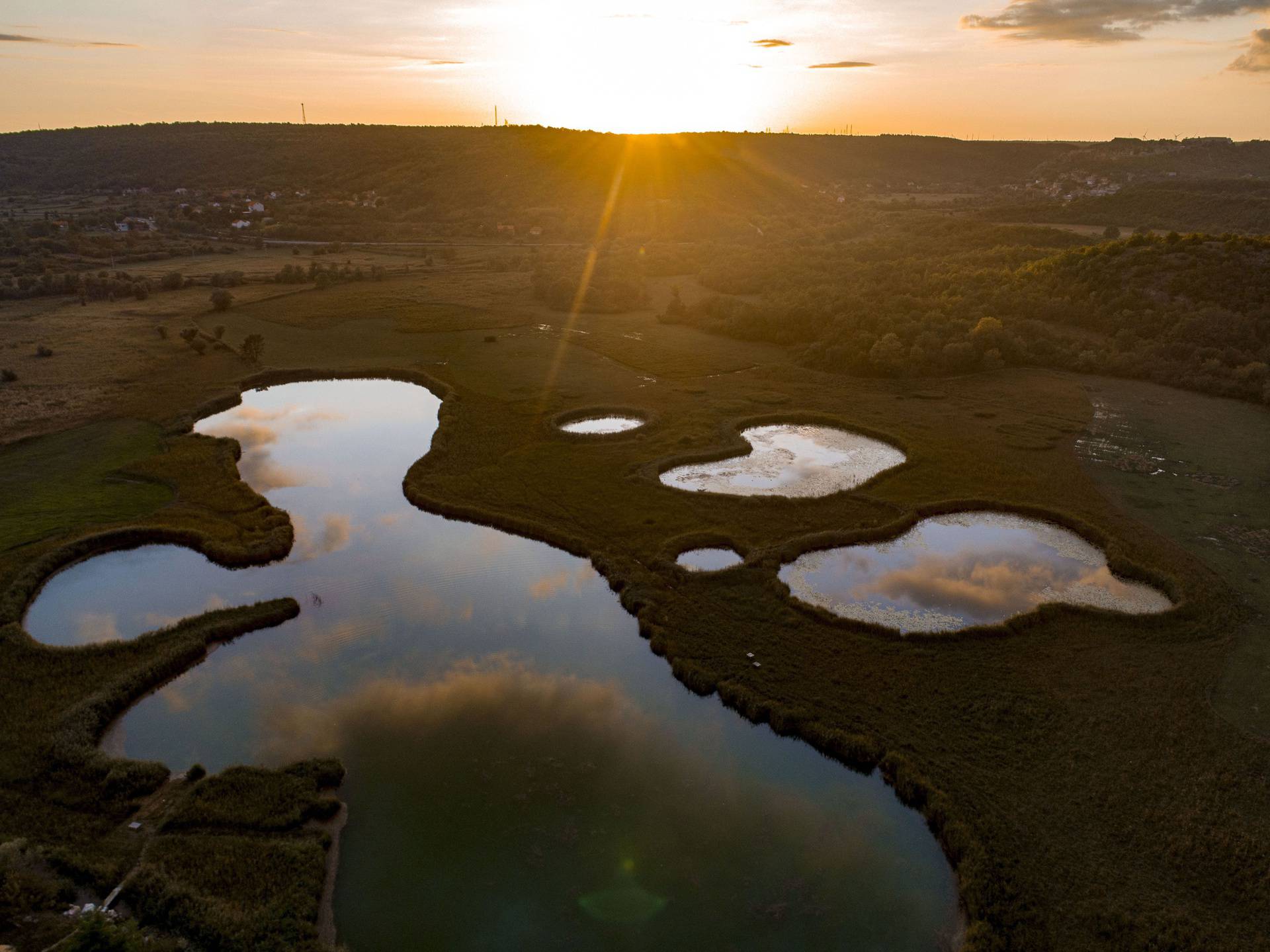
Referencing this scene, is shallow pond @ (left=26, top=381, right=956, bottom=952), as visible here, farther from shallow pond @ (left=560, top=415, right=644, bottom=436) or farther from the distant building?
the distant building

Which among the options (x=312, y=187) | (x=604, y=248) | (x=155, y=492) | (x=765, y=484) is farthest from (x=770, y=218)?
(x=155, y=492)

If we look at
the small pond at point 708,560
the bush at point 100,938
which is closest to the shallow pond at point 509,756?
the small pond at point 708,560

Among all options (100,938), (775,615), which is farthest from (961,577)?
(100,938)

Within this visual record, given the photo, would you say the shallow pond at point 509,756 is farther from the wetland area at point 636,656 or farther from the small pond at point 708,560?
the small pond at point 708,560

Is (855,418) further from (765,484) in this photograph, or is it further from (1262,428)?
(1262,428)

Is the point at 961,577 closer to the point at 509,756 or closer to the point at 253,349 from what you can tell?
the point at 509,756

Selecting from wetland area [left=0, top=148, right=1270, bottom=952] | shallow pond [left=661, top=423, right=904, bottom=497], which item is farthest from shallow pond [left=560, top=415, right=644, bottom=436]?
shallow pond [left=661, top=423, right=904, bottom=497]
